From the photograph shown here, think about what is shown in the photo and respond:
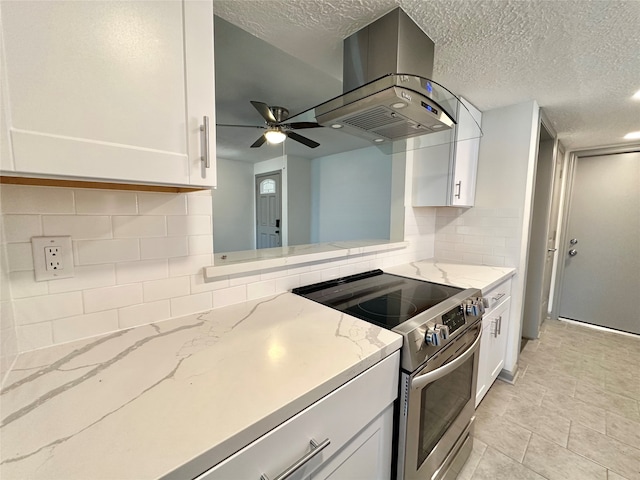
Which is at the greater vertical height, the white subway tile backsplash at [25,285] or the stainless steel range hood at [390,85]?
the stainless steel range hood at [390,85]

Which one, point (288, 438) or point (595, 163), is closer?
point (288, 438)

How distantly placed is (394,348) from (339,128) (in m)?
1.10

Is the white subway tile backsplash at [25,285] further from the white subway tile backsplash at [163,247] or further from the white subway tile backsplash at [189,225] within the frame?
the white subway tile backsplash at [189,225]

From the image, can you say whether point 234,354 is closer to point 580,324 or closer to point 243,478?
point 243,478

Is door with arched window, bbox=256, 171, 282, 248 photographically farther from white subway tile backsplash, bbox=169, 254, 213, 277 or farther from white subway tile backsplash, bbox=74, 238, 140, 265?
white subway tile backsplash, bbox=74, 238, 140, 265

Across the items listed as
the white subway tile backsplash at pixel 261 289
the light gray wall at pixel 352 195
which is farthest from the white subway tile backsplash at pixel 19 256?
the light gray wall at pixel 352 195

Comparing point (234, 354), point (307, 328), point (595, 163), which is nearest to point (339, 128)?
point (307, 328)

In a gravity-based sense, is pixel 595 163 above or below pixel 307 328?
above

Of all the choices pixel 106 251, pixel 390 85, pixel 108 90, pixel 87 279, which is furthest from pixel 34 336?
pixel 390 85

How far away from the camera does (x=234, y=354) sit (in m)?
0.80

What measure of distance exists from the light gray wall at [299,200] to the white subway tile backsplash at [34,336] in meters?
3.17

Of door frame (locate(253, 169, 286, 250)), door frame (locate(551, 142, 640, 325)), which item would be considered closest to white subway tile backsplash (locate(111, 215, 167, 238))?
door frame (locate(253, 169, 286, 250))

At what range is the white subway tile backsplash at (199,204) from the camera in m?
1.08

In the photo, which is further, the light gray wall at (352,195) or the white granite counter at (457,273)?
the light gray wall at (352,195)
